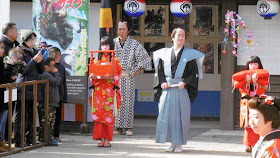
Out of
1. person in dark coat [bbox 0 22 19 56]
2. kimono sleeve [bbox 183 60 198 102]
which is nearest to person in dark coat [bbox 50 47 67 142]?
person in dark coat [bbox 0 22 19 56]

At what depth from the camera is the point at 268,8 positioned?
1177 cm

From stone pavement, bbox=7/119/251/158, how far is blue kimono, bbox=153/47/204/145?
0.31 m

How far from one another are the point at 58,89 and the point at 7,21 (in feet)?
4.36

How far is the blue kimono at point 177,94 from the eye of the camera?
10102mm

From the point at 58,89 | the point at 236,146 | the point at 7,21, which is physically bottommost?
the point at 236,146

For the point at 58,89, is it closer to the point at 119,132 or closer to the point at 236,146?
the point at 119,132

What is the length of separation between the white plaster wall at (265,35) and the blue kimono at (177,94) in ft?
8.58

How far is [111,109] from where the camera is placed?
10.5m

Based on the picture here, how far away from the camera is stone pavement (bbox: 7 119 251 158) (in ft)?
31.8

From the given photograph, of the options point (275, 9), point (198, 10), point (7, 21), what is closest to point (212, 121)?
point (198, 10)

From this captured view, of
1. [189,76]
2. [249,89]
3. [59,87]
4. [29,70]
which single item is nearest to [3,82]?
[29,70]

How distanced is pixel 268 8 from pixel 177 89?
2687 mm

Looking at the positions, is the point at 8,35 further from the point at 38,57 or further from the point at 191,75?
the point at 191,75

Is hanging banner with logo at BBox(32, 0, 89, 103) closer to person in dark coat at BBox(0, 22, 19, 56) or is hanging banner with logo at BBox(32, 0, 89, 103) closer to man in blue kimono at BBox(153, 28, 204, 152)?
person in dark coat at BBox(0, 22, 19, 56)
